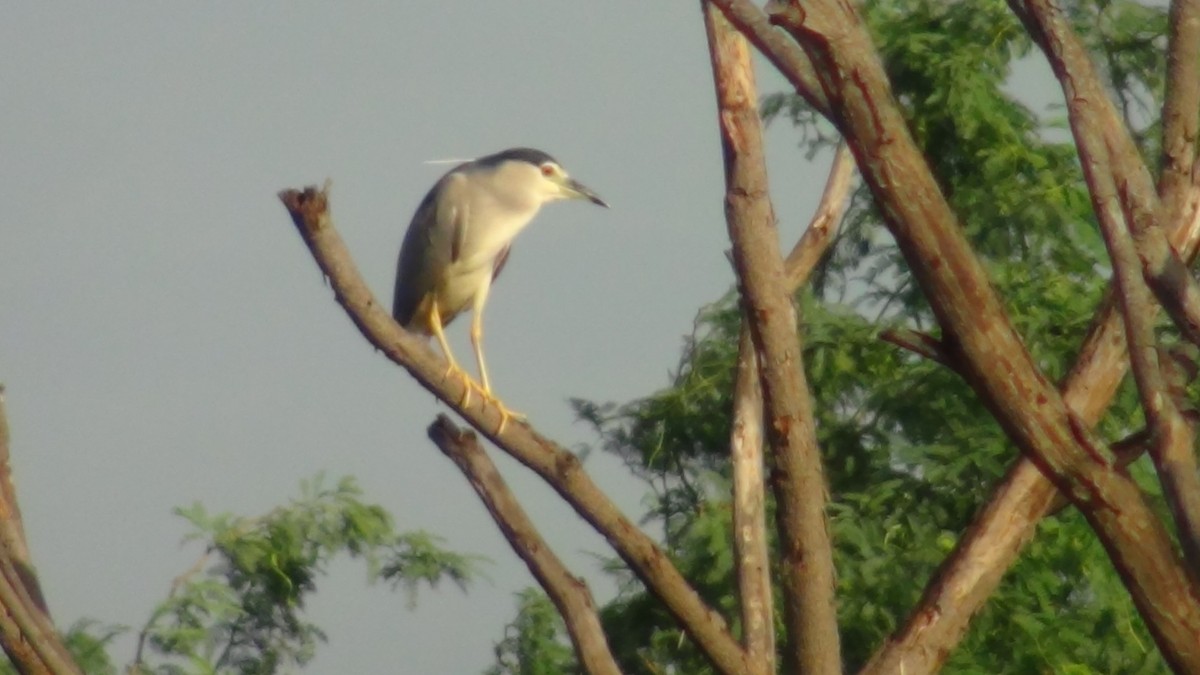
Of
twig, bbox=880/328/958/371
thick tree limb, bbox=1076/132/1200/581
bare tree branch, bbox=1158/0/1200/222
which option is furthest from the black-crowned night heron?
thick tree limb, bbox=1076/132/1200/581

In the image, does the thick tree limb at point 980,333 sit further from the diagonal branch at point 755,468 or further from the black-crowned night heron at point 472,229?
the black-crowned night heron at point 472,229

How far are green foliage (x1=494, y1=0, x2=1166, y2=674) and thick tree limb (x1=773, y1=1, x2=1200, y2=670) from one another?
133 inches

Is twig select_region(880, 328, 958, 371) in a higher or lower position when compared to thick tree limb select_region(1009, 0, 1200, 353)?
lower

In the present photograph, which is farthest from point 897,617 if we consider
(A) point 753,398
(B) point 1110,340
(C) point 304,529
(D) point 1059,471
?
(D) point 1059,471

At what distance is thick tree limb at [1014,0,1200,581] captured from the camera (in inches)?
138

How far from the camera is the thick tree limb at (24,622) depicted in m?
5.13

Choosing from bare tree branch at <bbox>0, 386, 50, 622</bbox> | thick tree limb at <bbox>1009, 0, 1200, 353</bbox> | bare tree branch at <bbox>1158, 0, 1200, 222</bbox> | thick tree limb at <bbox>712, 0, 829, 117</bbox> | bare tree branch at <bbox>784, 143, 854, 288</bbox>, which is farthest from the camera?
bare tree branch at <bbox>784, 143, 854, 288</bbox>

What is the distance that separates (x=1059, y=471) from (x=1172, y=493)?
228mm

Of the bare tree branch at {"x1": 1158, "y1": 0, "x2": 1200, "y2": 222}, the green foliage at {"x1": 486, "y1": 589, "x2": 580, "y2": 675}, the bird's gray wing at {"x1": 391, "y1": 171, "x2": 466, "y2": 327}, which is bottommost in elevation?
the green foliage at {"x1": 486, "y1": 589, "x2": 580, "y2": 675}

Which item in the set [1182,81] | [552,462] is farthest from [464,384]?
[1182,81]

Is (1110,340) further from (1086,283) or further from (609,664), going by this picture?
(1086,283)

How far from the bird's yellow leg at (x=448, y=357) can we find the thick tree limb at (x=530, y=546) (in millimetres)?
114

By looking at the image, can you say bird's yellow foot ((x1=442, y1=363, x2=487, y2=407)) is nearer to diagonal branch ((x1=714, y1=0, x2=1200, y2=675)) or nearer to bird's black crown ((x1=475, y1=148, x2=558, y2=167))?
diagonal branch ((x1=714, y1=0, x2=1200, y2=675))

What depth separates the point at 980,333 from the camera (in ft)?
11.6
